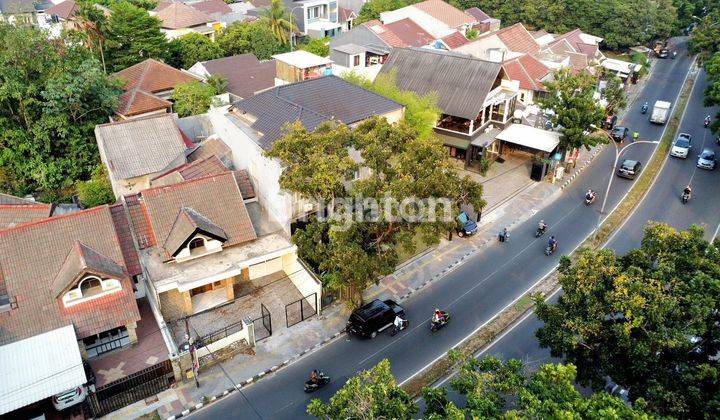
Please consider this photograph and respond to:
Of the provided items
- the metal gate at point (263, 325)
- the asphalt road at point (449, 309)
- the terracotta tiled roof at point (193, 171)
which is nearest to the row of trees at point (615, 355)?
the asphalt road at point (449, 309)

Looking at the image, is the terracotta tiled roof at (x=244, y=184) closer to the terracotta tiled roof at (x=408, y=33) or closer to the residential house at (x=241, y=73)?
the residential house at (x=241, y=73)

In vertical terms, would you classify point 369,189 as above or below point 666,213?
above

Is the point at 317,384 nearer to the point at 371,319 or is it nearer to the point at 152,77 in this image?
the point at 371,319

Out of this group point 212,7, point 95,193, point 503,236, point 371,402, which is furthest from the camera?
point 212,7

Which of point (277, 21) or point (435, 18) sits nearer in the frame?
point (435, 18)

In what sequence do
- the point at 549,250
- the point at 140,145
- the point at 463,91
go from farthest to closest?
the point at 463,91
the point at 140,145
the point at 549,250

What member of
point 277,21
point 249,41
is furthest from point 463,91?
point 277,21

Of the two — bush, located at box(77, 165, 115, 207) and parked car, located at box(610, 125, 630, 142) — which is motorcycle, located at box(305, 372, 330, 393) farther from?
parked car, located at box(610, 125, 630, 142)
